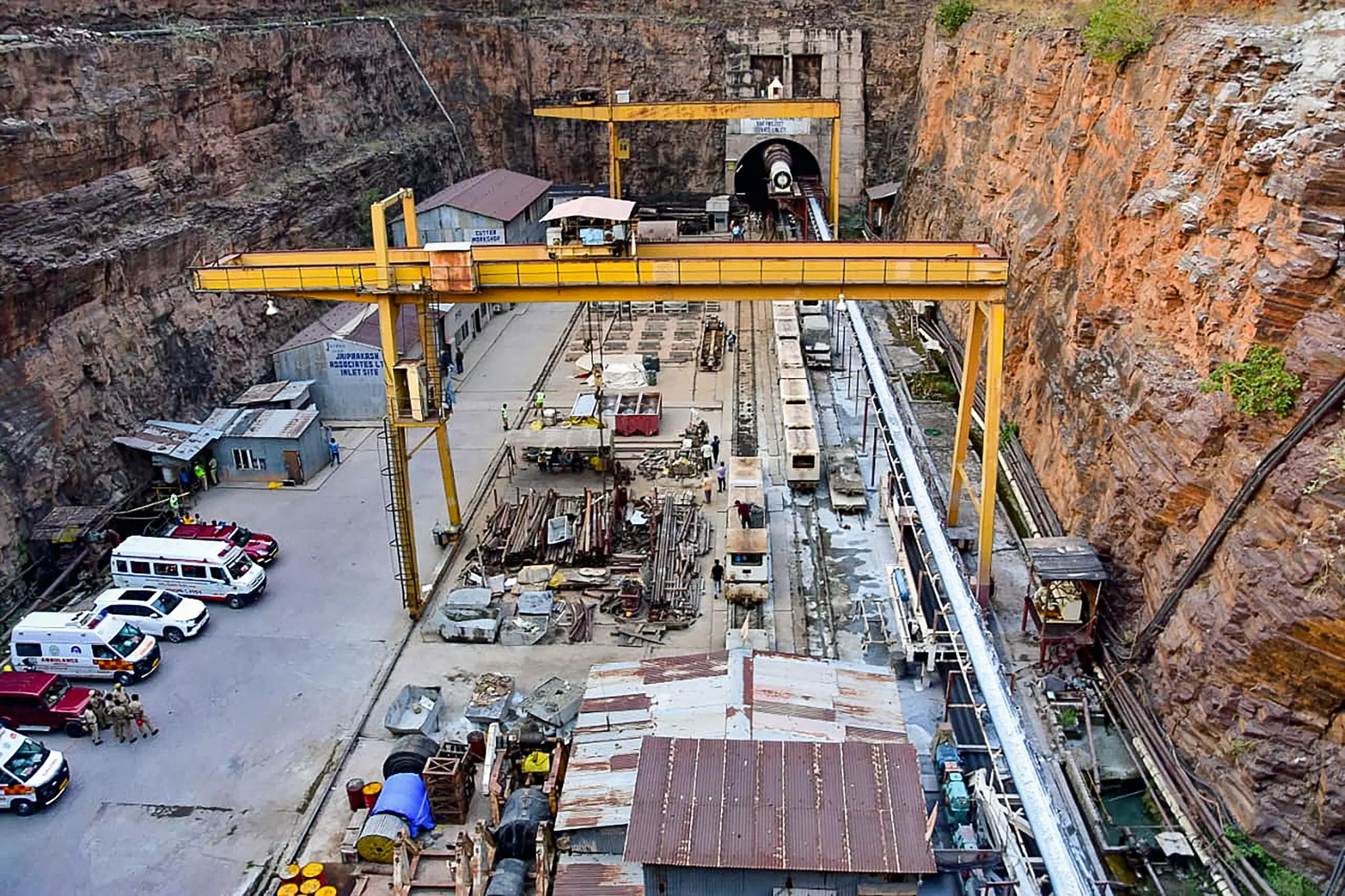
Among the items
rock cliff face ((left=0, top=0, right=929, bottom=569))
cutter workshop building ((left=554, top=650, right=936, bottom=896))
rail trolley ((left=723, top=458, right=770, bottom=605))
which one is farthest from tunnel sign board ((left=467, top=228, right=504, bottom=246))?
cutter workshop building ((left=554, top=650, right=936, bottom=896))

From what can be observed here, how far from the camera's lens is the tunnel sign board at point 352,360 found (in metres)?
30.5

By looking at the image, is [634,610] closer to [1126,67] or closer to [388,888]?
[388,888]

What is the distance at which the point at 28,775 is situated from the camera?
1650 cm

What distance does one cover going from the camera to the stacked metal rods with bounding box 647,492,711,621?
70.0 ft

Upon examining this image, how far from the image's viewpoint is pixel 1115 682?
17.8 m

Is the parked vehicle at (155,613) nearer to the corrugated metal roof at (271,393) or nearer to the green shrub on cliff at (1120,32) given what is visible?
the corrugated metal roof at (271,393)

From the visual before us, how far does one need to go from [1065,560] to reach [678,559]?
8.08 m

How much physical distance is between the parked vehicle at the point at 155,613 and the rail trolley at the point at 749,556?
10796 millimetres

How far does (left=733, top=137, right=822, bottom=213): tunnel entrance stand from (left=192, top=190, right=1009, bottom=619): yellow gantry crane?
29308 millimetres

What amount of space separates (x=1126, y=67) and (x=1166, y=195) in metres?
5.14

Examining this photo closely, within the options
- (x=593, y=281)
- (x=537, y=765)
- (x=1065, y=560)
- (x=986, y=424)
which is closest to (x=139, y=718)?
(x=537, y=765)

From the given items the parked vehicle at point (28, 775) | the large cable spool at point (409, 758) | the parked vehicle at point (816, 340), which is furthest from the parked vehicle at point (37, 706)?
the parked vehicle at point (816, 340)

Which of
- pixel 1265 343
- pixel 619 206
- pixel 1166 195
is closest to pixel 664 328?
pixel 619 206

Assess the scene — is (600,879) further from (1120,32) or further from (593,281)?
(1120,32)
